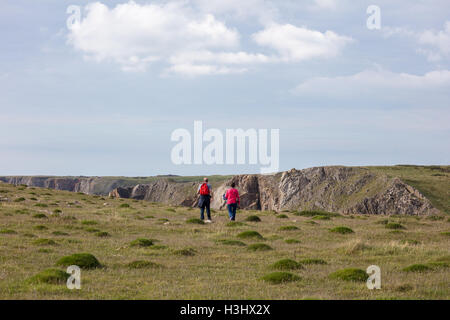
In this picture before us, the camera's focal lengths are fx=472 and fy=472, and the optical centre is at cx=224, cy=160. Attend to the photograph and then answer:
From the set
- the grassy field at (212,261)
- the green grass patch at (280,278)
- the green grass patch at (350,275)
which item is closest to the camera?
the grassy field at (212,261)

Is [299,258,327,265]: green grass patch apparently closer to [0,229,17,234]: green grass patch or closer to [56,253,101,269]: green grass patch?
[56,253,101,269]: green grass patch

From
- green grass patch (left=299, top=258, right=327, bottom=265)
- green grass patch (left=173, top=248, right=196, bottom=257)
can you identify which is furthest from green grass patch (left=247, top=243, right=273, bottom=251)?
green grass patch (left=299, top=258, right=327, bottom=265)

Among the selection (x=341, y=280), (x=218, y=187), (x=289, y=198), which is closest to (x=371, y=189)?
(x=289, y=198)

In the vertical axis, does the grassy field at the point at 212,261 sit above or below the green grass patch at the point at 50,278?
below

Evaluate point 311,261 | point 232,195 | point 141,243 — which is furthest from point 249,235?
point 311,261

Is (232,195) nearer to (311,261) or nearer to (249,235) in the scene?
(249,235)

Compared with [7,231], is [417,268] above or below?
below

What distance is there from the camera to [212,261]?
1730 centimetres

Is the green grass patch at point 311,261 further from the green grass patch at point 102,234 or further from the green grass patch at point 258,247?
the green grass patch at point 102,234

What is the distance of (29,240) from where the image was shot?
2150 centimetres

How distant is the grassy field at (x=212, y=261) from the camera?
1219 cm

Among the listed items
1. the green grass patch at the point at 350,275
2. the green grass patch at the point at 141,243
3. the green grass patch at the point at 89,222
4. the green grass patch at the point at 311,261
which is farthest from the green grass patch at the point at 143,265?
the green grass patch at the point at 89,222

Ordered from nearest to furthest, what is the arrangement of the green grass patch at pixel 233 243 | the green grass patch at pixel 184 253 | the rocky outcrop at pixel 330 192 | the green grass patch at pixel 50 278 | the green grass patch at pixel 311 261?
the green grass patch at pixel 50 278 < the green grass patch at pixel 311 261 < the green grass patch at pixel 184 253 < the green grass patch at pixel 233 243 < the rocky outcrop at pixel 330 192

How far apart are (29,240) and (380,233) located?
1947 cm
